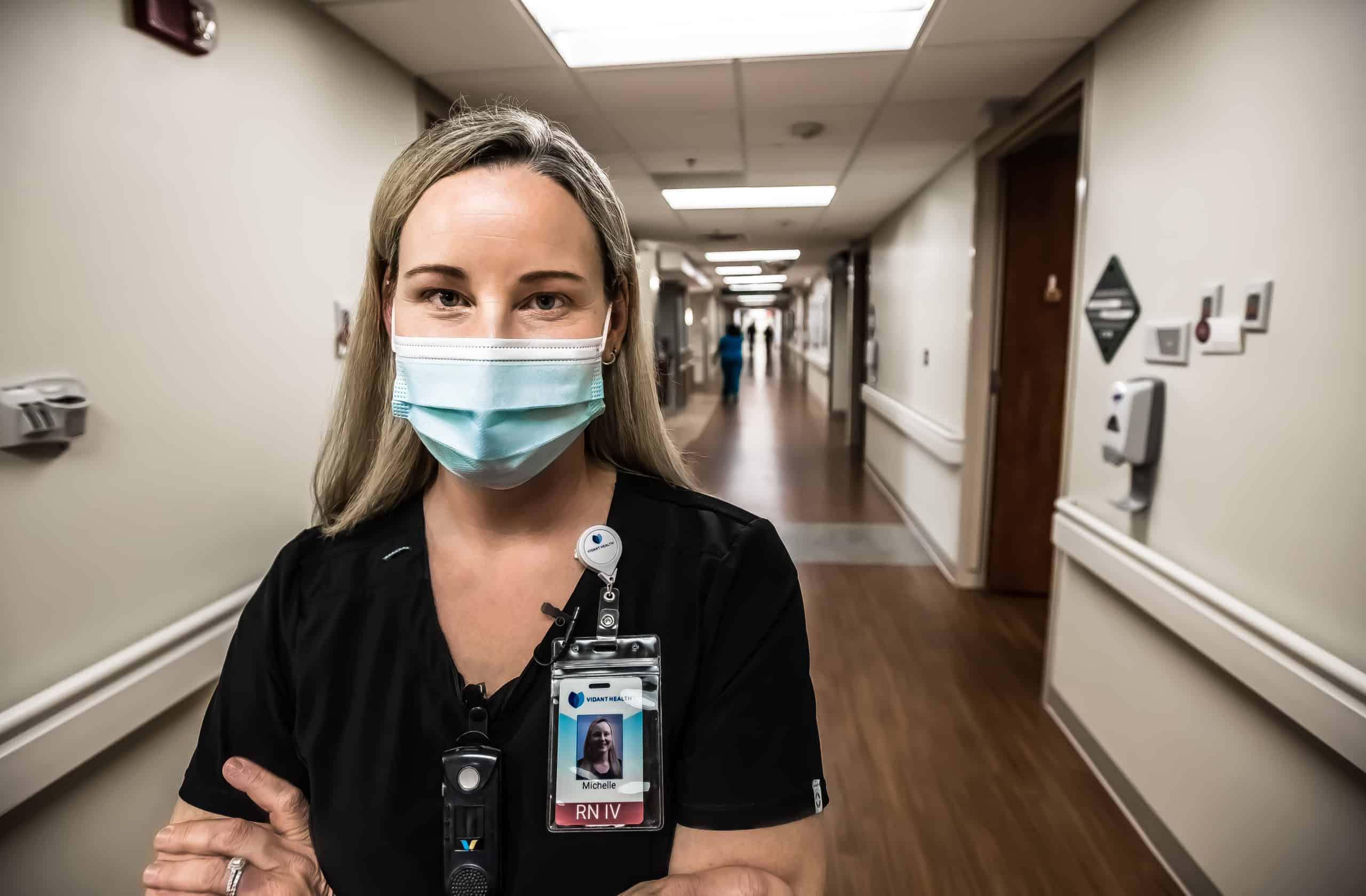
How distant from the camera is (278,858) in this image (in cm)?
85

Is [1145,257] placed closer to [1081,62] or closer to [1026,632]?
[1081,62]

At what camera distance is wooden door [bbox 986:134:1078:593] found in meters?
3.91

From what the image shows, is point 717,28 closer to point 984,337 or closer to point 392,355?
point 392,355

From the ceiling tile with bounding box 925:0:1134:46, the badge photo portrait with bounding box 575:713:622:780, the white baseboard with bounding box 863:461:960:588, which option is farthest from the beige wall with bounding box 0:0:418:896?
the white baseboard with bounding box 863:461:960:588

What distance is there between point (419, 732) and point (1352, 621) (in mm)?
1716

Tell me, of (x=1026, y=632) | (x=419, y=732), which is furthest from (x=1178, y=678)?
(x=419, y=732)

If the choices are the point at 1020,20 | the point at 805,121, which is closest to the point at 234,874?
the point at 1020,20

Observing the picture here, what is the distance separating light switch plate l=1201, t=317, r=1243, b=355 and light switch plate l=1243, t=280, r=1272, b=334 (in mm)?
28

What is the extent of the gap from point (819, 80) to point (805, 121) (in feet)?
1.90

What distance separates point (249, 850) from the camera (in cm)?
84

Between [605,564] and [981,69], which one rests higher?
[981,69]

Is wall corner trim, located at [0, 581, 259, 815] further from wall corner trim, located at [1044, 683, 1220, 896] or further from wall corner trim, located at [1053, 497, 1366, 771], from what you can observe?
wall corner trim, located at [1044, 683, 1220, 896]

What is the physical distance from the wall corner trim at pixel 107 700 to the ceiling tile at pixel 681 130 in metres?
2.64

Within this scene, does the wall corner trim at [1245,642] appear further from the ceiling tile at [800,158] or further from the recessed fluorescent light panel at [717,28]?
the ceiling tile at [800,158]
